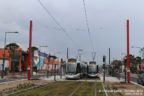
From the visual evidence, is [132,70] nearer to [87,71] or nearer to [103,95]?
[87,71]

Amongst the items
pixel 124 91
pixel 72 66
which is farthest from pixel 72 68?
pixel 124 91

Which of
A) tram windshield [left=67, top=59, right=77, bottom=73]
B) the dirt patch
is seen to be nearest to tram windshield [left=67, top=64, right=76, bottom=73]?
tram windshield [left=67, top=59, right=77, bottom=73]

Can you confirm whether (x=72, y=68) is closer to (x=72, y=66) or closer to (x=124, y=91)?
(x=72, y=66)

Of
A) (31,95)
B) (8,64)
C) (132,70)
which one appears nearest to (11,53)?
(8,64)

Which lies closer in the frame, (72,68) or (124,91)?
(124,91)

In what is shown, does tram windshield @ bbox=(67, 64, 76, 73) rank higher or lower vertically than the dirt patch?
Answer: higher

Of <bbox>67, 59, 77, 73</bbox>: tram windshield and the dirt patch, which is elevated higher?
<bbox>67, 59, 77, 73</bbox>: tram windshield

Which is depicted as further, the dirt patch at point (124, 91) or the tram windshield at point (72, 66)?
the tram windshield at point (72, 66)

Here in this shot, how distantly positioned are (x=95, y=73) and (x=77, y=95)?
98.7ft

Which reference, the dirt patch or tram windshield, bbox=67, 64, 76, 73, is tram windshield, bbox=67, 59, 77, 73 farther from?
the dirt patch

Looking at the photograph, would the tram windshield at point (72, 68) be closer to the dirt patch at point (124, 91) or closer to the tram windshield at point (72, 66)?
the tram windshield at point (72, 66)

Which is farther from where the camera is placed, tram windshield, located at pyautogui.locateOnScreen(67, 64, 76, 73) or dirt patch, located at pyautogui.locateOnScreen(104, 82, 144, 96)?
tram windshield, located at pyautogui.locateOnScreen(67, 64, 76, 73)

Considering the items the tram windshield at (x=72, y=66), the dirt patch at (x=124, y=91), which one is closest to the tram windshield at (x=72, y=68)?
the tram windshield at (x=72, y=66)

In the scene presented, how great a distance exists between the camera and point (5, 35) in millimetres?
40000
